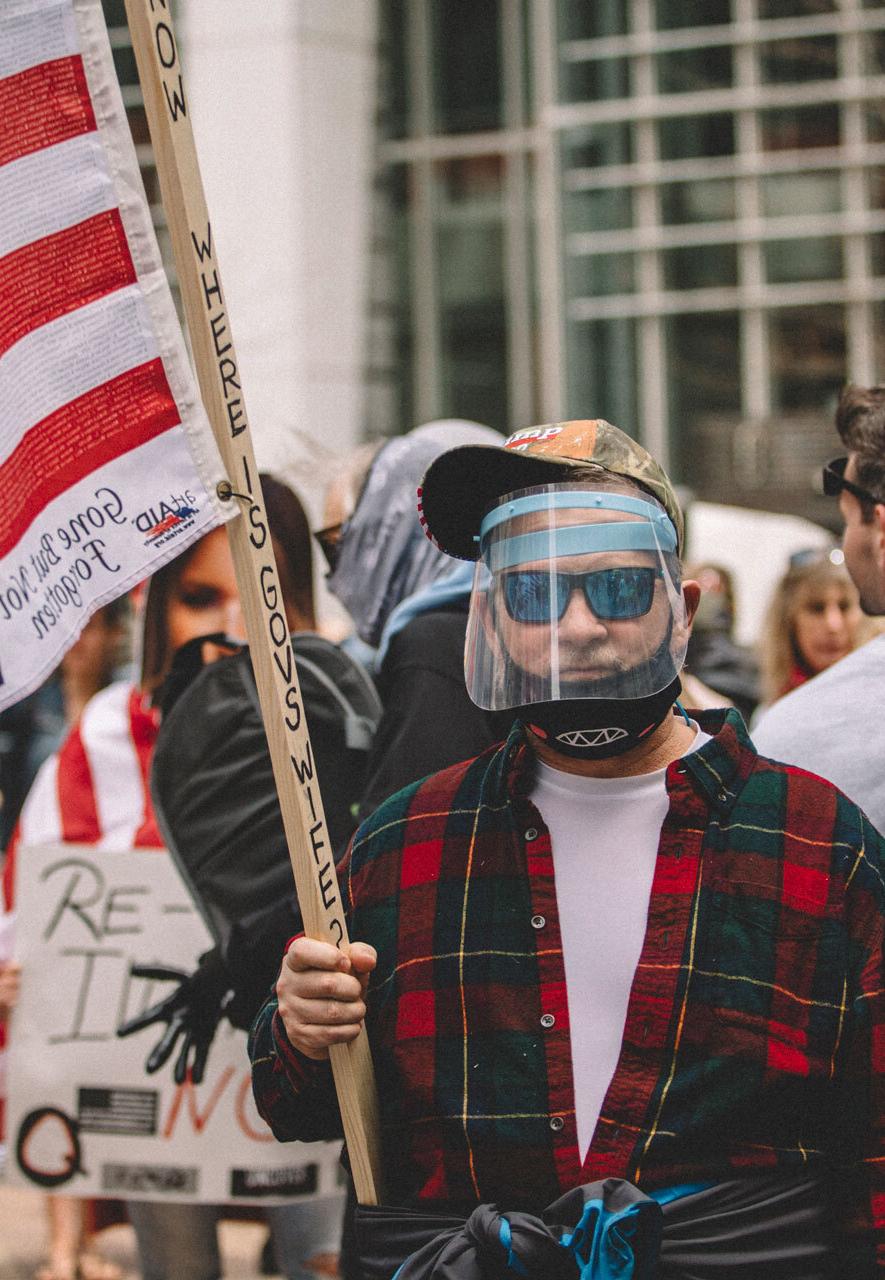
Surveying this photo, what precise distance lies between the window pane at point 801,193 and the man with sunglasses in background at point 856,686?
13.6m

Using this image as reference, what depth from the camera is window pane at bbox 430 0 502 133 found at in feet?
52.0

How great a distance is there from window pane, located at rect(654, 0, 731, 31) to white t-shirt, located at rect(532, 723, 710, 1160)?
48.0 feet

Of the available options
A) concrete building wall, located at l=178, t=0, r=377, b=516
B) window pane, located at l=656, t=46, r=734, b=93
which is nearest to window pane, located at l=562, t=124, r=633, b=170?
window pane, located at l=656, t=46, r=734, b=93

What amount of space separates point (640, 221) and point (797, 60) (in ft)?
6.63

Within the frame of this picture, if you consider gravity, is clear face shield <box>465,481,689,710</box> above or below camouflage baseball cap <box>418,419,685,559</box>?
below

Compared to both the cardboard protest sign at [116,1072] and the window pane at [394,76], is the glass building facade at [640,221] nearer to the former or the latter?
the window pane at [394,76]

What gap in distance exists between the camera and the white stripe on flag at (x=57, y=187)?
1.96 metres

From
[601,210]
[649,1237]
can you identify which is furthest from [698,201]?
[649,1237]

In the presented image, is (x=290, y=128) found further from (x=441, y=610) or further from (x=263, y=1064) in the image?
(x=263, y=1064)

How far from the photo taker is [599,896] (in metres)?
1.98

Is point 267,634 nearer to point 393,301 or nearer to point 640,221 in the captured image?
point 640,221

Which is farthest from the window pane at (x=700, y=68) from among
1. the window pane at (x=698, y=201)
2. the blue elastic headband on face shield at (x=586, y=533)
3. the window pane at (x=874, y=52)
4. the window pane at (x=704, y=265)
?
the blue elastic headband on face shield at (x=586, y=533)

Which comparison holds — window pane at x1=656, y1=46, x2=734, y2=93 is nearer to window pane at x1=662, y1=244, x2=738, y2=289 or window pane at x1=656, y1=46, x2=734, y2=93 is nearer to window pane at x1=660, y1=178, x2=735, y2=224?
window pane at x1=660, y1=178, x2=735, y2=224

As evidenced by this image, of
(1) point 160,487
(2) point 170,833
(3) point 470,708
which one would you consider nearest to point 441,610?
(3) point 470,708
